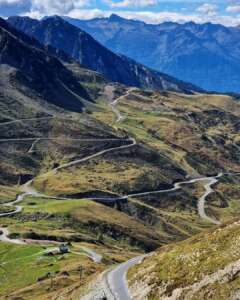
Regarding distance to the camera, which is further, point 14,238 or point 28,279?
point 14,238

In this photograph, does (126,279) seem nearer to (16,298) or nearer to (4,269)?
(16,298)

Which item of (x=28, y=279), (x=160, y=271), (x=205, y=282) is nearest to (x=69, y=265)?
(x=28, y=279)

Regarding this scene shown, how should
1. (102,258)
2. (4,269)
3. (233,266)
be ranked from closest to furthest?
(233,266) < (4,269) < (102,258)

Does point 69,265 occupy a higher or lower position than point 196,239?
lower

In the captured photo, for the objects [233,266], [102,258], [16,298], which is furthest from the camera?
[102,258]

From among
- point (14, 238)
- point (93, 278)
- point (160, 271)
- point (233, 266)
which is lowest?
point (14, 238)

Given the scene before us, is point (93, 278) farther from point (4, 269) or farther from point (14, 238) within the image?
point (14, 238)
